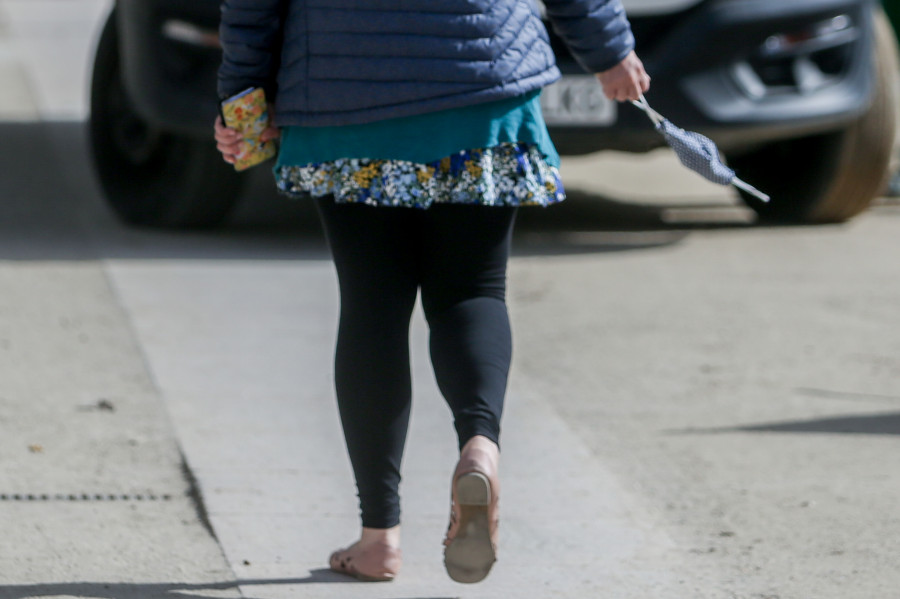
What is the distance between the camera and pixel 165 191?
6062mm

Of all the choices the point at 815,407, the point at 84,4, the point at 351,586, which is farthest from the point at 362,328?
the point at 84,4

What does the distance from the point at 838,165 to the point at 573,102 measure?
133 cm

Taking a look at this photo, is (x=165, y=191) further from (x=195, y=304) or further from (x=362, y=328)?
(x=362, y=328)

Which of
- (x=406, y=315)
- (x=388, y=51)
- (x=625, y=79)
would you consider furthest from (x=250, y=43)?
(x=625, y=79)

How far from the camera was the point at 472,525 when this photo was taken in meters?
2.47

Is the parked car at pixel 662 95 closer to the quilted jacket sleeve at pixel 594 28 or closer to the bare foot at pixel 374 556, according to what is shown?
the quilted jacket sleeve at pixel 594 28

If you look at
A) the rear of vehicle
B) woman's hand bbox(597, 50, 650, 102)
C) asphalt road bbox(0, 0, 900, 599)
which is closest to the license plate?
the rear of vehicle

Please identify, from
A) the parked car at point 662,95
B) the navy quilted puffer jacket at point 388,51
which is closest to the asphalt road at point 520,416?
the parked car at point 662,95

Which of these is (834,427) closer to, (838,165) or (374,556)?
(374,556)

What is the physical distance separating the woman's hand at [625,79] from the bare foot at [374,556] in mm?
860

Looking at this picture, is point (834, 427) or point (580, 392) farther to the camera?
point (580, 392)

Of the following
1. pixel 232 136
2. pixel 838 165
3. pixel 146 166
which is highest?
pixel 232 136

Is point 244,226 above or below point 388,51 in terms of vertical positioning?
below

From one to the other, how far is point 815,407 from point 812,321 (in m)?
0.93
